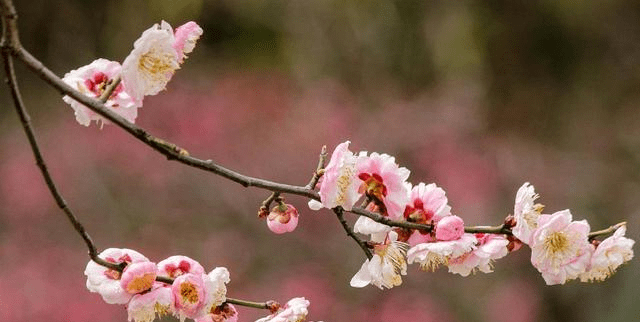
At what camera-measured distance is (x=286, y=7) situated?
323cm

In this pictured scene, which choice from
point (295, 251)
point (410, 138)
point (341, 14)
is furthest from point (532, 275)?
point (341, 14)

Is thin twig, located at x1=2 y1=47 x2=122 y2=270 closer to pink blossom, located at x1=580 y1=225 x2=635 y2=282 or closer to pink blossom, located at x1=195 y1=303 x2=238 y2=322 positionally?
pink blossom, located at x1=195 y1=303 x2=238 y2=322

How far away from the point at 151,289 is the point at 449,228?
0.73 feet

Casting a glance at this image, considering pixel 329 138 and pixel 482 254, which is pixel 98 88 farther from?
pixel 329 138

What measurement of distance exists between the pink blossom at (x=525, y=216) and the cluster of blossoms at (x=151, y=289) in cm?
22

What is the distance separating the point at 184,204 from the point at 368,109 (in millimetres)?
622

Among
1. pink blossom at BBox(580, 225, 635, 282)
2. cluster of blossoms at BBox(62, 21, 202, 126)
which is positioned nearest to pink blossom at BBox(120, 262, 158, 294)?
cluster of blossoms at BBox(62, 21, 202, 126)

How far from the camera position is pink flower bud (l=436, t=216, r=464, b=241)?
0.69m

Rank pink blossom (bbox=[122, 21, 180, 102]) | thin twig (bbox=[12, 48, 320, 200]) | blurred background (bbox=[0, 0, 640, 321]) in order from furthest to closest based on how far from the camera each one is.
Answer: blurred background (bbox=[0, 0, 640, 321]) < pink blossom (bbox=[122, 21, 180, 102]) < thin twig (bbox=[12, 48, 320, 200])

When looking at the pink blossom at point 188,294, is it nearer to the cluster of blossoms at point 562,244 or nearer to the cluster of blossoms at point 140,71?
the cluster of blossoms at point 140,71

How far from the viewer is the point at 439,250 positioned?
0.68 m

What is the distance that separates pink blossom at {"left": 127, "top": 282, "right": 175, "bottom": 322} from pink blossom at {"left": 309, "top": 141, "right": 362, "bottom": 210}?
132mm

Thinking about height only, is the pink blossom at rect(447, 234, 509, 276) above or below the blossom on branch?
below

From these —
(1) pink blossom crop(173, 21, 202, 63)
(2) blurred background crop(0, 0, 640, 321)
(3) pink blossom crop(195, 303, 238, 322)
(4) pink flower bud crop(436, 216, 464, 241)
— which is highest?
(2) blurred background crop(0, 0, 640, 321)
